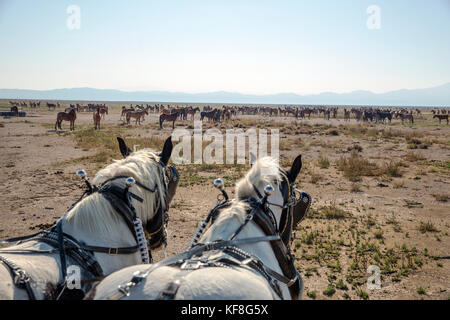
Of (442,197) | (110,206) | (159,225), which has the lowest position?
(442,197)

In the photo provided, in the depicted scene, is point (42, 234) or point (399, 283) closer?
point (42, 234)

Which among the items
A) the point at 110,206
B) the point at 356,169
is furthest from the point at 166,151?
the point at 356,169

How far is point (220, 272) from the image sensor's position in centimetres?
142

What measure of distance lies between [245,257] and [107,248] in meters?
1.15

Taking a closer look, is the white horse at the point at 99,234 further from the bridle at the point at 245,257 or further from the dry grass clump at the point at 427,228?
the dry grass clump at the point at 427,228

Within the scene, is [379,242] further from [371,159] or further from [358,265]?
[371,159]

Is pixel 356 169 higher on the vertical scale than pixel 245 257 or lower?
lower

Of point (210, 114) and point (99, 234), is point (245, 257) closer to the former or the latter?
point (99, 234)

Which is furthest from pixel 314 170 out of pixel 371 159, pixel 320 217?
pixel 320 217

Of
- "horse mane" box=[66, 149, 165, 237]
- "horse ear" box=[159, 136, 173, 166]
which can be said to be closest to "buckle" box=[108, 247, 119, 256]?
"horse mane" box=[66, 149, 165, 237]

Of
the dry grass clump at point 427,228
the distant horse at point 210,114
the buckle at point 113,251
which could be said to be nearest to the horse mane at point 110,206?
the buckle at point 113,251

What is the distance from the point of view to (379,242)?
556cm

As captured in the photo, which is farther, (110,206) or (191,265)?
(110,206)
